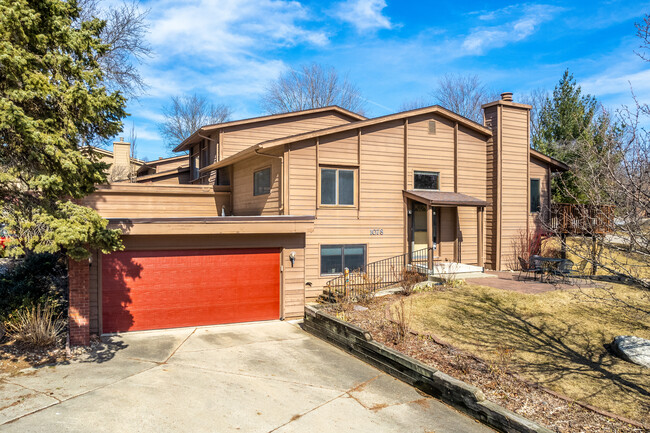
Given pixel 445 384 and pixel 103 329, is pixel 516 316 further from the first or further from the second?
pixel 103 329

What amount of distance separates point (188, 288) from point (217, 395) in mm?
5363

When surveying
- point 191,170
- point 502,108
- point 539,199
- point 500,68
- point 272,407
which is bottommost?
point 272,407

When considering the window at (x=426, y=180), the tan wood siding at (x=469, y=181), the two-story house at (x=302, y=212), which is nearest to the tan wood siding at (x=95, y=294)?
the two-story house at (x=302, y=212)

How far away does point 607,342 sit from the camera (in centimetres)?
943

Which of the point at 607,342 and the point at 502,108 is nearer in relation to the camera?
the point at 607,342

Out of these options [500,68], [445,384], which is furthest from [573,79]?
[445,384]

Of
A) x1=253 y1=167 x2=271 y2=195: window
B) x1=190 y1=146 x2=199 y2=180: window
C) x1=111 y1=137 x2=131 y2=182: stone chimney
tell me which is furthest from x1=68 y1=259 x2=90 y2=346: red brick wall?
x1=111 y1=137 x2=131 y2=182: stone chimney

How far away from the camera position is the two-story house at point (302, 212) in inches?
481

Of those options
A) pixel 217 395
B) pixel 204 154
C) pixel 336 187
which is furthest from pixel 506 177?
pixel 217 395

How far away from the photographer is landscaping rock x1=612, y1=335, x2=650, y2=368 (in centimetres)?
833

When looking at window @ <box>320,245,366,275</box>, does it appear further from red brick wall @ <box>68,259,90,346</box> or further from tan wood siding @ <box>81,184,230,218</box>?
red brick wall @ <box>68,259,90,346</box>

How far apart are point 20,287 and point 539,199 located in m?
19.3

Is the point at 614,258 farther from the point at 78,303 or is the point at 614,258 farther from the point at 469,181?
the point at 78,303

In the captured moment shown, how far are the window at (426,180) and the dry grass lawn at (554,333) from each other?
4416mm
